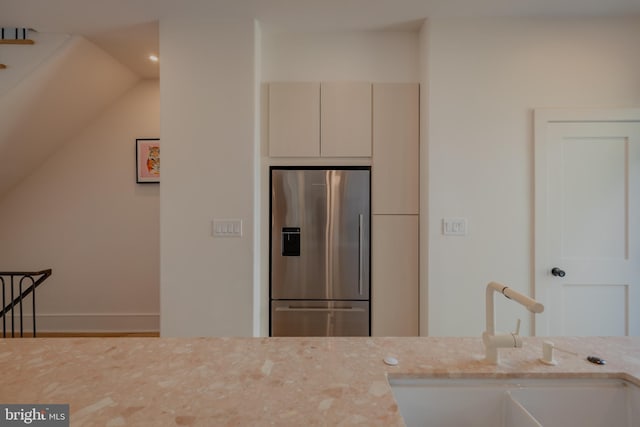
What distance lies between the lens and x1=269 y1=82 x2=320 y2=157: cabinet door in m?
2.33

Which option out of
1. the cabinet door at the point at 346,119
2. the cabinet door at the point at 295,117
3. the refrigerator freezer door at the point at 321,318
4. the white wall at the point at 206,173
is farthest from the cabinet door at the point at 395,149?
the white wall at the point at 206,173

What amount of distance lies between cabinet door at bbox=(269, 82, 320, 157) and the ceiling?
459mm

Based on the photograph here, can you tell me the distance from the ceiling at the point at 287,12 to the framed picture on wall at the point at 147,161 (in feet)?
3.63

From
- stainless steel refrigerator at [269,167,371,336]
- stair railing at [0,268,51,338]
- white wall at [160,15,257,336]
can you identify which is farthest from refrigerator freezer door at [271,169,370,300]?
stair railing at [0,268,51,338]

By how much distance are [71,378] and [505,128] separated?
2.64 meters

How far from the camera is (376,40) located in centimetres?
236

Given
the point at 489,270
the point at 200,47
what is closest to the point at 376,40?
the point at 200,47

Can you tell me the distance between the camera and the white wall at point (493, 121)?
7.06 ft

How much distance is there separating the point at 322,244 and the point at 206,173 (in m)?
1.00

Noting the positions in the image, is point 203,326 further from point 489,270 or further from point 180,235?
point 489,270

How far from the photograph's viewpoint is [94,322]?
10.7 ft

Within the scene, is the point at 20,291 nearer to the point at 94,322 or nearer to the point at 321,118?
the point at 94,322

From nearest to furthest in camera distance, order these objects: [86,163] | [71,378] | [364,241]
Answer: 1. [71,378]
2. [364,241]
3. [86,163]

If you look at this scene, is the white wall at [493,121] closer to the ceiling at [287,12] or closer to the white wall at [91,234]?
the ceiling at [287,12]
